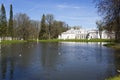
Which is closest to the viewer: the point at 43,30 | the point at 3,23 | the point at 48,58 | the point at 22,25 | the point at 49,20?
the point at 48,58

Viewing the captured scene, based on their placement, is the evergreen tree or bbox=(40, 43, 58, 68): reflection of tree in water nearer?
bbox=(40, 43, 58, 68): reflection of tree in water

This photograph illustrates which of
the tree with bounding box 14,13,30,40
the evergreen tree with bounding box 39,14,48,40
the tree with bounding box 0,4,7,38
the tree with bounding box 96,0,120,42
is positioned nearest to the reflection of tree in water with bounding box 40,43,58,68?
the tree with bounding box 96,0,120,42

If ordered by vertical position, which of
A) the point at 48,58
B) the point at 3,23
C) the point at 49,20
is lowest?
the point at 48,58

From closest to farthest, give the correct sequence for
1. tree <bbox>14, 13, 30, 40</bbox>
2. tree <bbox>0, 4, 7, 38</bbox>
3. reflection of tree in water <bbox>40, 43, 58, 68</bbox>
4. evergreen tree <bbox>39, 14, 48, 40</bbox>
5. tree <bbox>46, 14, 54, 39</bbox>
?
reflection of tree in water <bbox>40, 43, 58, 68</bbox> < tree <bbox>0, 4, 7, 38</bbox> < tree <bbox>14, 13, 30, 40</bbox> < evergreen tree <bbox>39, 14, 48, 40</bbox> < tree <bbox>46, 14, 54, 39</bbox>

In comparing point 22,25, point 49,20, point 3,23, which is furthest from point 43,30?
point 3,23

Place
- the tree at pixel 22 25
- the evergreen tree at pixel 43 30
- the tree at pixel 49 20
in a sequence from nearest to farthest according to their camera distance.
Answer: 1. the tree at pixel 22 25
2. the evergreen tree at pixel 43 30
3. the tree at pixel 49 20

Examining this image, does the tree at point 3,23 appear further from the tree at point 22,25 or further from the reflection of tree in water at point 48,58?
the reflection of tree in water at point 48,58

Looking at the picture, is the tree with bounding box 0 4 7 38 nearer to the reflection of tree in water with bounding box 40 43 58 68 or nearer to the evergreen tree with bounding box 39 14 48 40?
the evergreen tree with bounding box 39 14 48 40

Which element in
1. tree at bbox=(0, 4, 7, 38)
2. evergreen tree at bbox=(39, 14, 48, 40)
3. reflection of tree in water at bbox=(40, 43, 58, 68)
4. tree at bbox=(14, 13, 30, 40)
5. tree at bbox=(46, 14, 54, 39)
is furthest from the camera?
tree at bbox=(46, 14, 54, 39)

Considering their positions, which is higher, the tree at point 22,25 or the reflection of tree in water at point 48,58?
the tree at point 22,25

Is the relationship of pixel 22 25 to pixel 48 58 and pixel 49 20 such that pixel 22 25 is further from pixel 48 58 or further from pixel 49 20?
pixel 48 58

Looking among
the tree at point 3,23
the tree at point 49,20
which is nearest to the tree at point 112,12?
the tree at point 3,23

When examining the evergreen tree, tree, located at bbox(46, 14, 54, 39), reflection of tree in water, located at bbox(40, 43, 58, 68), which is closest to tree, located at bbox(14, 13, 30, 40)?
the evergreen tree

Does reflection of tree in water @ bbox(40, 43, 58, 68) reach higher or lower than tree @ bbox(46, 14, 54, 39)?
lower
